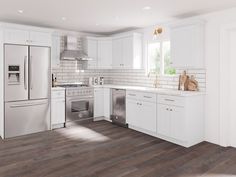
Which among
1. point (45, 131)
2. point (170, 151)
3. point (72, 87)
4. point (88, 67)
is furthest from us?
point (88, 67)

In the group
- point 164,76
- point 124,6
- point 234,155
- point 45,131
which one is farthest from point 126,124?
point 124,6

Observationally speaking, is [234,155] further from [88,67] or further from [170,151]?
[88,67]

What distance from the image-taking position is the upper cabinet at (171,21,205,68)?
4.20 metres

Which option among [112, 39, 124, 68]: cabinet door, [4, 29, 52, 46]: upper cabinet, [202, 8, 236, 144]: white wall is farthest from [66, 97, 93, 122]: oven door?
[202, 8, 236, 144]: white wall

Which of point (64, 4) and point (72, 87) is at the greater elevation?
point (64, 4)

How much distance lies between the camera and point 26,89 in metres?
4.74

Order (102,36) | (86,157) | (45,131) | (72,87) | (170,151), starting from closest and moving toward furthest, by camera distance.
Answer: (86,157)
(170,151)
(45,131)
(72,87)
(102,36)

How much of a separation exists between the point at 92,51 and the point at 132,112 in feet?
7.80

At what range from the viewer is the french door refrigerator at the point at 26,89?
4559mm

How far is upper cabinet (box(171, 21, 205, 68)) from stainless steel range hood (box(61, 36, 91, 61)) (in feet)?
8.67

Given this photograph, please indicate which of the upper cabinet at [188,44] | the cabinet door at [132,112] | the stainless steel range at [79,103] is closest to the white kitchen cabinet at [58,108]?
the stainless steel range at [79,103]

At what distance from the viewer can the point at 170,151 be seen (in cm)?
380

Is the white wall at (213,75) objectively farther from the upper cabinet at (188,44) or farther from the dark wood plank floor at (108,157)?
the dark wood plank floor at (108,157)

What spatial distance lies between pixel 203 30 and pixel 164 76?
4.63ft
